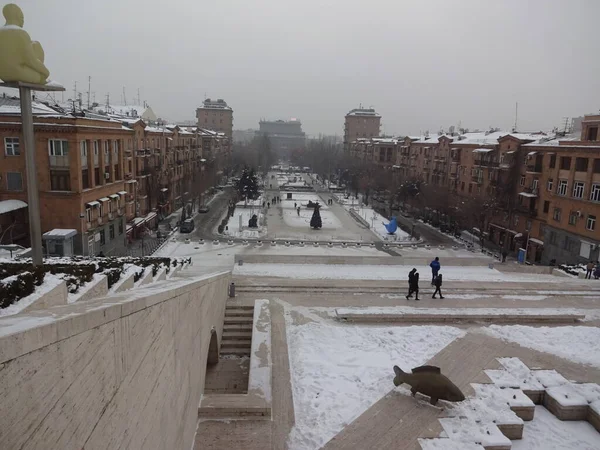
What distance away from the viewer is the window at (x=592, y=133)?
2473 cm

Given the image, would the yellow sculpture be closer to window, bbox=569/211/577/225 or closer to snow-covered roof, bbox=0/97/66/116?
snow-covered roof, bbox=0/97/66/116

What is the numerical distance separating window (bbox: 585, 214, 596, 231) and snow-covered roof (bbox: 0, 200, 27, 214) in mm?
29000

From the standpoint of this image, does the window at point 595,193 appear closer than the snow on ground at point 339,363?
No

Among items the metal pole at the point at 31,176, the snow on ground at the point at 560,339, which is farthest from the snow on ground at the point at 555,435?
the metal pole at the point at 31,176

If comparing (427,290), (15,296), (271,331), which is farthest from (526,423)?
(15,296)

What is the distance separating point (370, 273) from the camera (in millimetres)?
18047

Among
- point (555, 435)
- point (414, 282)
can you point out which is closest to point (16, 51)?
point (555, 435)

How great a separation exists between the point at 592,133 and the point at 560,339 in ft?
61.3

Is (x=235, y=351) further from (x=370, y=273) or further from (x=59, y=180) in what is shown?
(x=59, y=180)

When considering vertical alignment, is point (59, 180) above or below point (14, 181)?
above

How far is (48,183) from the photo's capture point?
20938 millimetres

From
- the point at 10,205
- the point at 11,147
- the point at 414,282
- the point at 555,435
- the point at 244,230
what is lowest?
the point at 244,230

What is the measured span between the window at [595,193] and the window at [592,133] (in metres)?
2.76

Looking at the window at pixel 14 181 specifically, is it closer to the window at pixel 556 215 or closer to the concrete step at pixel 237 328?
the concrete step at pixel 237 328
